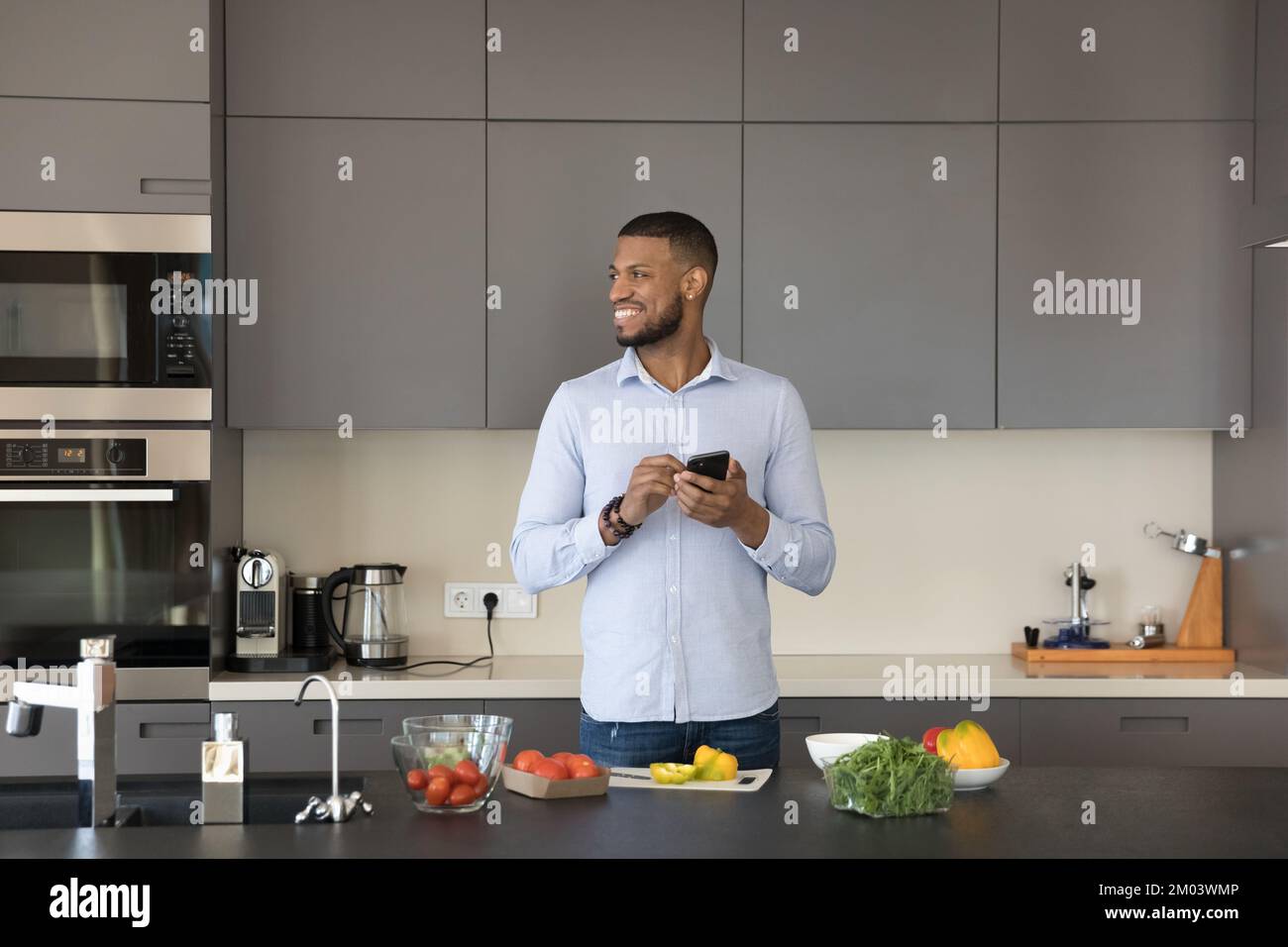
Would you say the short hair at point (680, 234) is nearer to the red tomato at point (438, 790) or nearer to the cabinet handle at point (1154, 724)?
the red tomato at point (438, 790)

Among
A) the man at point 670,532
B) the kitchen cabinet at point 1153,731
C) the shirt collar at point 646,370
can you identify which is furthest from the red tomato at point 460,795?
the kitchen cabinet at point 1153,731

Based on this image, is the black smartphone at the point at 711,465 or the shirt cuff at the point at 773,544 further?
the shirt cuff at the point at 773,544

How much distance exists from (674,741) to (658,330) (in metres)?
0.74

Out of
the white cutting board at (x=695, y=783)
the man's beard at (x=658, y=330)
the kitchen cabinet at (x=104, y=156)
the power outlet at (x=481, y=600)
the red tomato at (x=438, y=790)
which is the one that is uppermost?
the kitchen cabinet at (x=104, y=156)

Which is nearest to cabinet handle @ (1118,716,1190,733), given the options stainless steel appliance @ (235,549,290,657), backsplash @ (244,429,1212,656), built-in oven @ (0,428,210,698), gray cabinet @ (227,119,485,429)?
backsplash @ (244,429,1212,656)

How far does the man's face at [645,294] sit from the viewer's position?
240 cm

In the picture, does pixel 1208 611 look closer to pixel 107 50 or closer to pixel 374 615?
pixel 374 615

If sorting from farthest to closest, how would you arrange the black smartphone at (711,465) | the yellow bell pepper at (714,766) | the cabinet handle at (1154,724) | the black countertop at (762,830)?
the cabinet handle at (1154,724) < the black smartphone at (711,465) < the yellow bell pepper at (714,766) < the black countertop at (762,830)

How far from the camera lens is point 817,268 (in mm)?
3271

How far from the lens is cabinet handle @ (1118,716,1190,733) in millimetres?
3084

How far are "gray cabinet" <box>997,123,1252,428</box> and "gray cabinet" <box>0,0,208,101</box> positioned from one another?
1984mm

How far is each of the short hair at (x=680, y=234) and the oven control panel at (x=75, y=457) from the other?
4.37 feet

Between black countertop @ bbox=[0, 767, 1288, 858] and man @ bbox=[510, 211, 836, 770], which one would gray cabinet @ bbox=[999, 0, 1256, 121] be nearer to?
man @ bbox=[510, 211, 836, 770]

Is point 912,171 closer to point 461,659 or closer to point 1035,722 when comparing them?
point 1035,722
